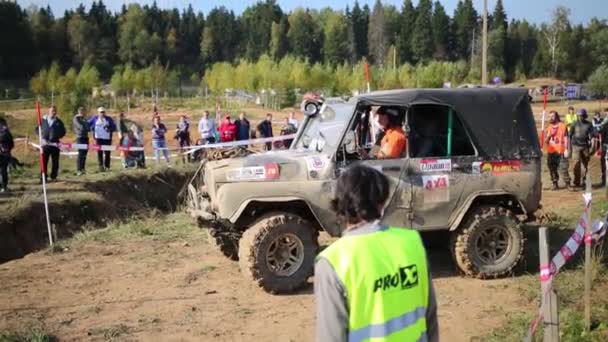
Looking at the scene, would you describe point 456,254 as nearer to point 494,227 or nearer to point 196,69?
point 494,227

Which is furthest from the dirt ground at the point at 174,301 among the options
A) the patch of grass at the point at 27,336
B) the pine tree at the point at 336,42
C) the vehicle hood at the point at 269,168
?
the pine tree at the point at 336,42

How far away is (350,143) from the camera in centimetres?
763

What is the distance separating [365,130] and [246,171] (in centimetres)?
169

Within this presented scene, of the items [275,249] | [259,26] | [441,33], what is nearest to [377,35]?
[441,33]

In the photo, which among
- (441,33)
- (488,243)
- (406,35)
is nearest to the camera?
(488,243)

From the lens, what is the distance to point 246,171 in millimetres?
7285

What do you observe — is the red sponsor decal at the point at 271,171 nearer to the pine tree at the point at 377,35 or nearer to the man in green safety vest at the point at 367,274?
the man in green safety vest at the point at 367,274

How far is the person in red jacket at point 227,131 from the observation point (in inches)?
745

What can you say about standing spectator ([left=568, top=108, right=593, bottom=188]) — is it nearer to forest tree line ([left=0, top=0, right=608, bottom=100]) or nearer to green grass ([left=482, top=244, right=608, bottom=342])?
green grass ([left=482, top=244, right=608, bottom=342])

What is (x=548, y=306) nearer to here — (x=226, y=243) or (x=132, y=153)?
(x=226, y=243)

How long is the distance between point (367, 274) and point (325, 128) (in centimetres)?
545

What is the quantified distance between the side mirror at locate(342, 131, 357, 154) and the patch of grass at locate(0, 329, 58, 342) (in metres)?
3.73

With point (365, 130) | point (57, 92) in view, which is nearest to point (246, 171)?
point (365, 130)

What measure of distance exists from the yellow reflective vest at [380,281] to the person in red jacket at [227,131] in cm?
1638
